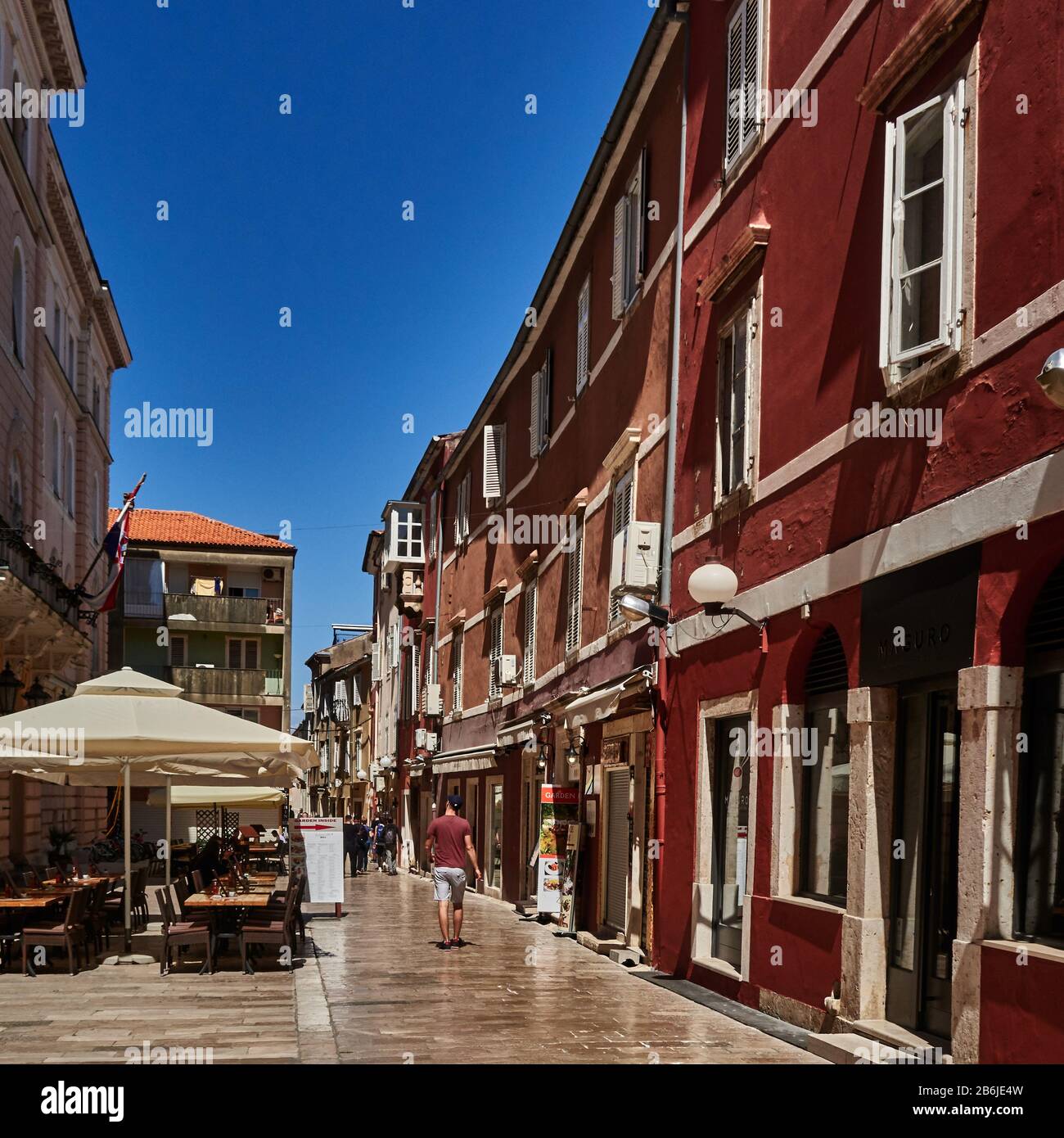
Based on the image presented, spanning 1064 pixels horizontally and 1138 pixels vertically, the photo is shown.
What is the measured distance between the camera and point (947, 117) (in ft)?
27.9

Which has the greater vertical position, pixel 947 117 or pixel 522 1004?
pixel 947 117

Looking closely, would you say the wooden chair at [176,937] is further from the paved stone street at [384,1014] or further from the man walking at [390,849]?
the man walking at [390,849]

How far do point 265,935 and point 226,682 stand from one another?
1734 inches

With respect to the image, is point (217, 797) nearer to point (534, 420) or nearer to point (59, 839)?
point (59, 839)

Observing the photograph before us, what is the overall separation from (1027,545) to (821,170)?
454cm

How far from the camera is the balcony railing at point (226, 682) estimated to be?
55781mm

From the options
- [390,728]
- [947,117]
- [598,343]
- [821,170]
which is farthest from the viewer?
[390,728]

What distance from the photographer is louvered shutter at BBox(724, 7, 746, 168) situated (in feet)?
43.3

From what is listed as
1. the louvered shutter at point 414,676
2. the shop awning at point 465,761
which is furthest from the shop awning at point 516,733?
the louvered shutter at point 414,676

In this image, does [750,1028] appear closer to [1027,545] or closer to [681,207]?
[1027,545]

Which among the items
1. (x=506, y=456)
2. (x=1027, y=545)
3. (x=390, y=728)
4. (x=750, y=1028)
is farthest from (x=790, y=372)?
(x=390, y=728)

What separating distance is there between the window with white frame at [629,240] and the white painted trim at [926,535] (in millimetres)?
6256

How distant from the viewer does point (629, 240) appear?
58.9 ft

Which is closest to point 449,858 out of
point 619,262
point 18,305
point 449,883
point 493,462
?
point 449,883
